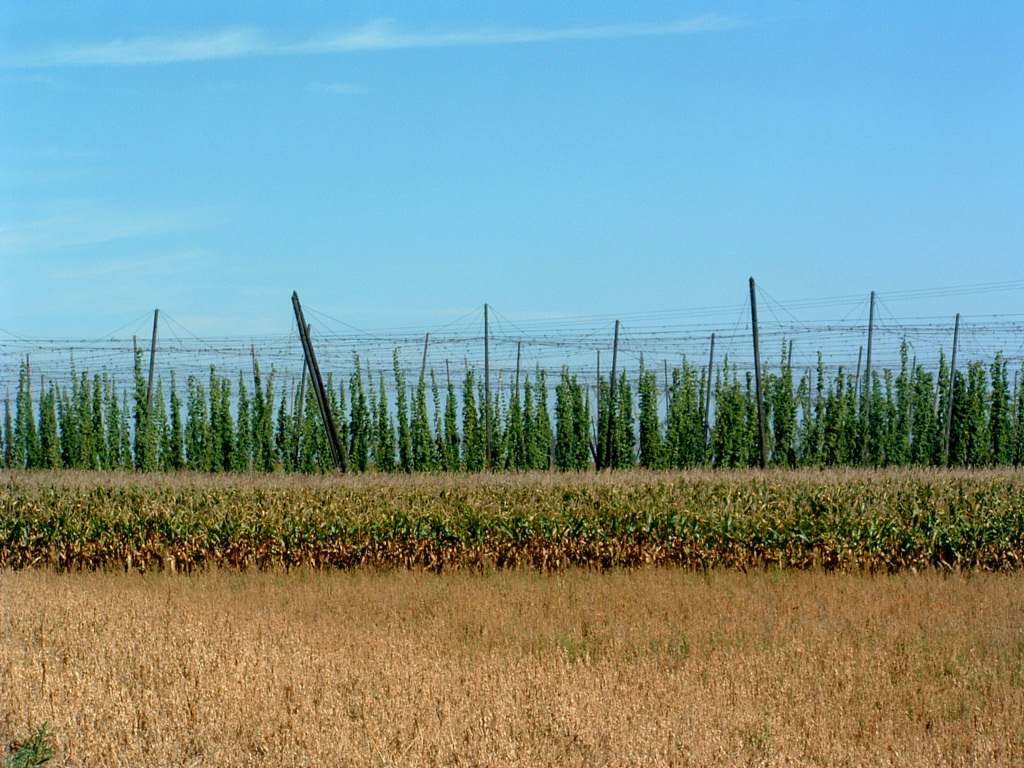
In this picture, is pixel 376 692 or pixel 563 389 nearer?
pixel 376 692

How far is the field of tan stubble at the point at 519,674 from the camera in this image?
21.2 feet

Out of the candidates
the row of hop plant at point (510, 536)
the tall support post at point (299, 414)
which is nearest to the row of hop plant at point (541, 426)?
the tall support post at point (299, 414)

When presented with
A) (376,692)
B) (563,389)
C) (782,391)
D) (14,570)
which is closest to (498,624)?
(376,692)

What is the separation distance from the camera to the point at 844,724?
279 inches

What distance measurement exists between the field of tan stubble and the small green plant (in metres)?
0.10

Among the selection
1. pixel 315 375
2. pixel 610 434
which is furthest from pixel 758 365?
pixel 315 375

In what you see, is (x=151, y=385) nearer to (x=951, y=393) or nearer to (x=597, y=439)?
(x=597, y=439)

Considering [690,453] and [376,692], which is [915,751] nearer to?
[376,692]

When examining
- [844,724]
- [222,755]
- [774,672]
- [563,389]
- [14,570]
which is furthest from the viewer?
[563,389]

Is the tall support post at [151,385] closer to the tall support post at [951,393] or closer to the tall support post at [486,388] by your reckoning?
the tall support post at [486,388]

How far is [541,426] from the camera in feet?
94.1

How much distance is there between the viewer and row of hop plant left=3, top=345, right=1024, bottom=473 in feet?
92.6

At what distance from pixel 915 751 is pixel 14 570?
1145 cm

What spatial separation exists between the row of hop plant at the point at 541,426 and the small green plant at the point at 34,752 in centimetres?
2122
